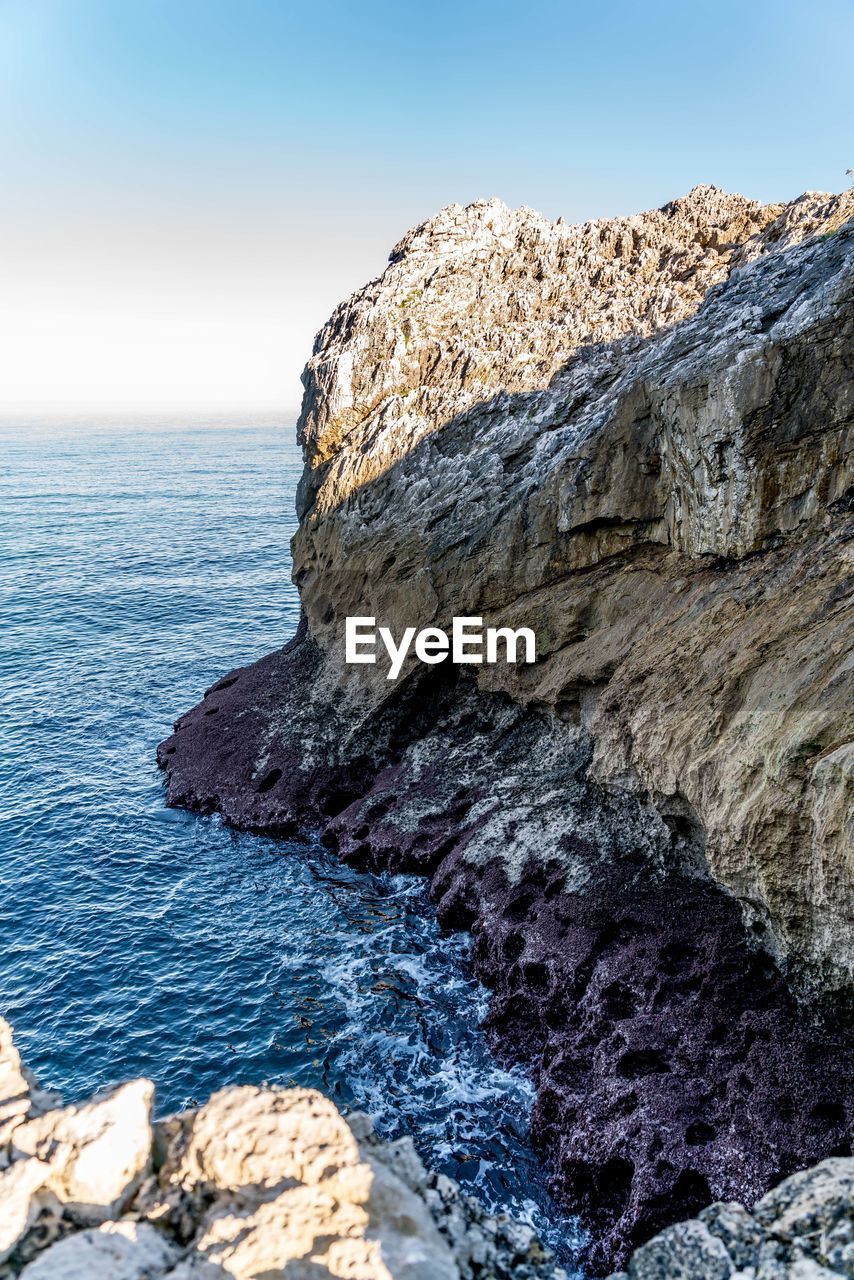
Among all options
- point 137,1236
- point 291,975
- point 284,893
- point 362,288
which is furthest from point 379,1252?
point 362,288

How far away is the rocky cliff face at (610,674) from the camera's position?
19.5 m

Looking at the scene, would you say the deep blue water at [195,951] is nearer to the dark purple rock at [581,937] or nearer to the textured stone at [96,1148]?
the dark purple rock at [581,937]

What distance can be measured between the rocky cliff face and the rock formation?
29.6 ft

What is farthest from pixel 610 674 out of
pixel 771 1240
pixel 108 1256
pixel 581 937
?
pixel 108 1256

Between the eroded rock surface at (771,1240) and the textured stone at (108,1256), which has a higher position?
the textured stone at (108,1256)

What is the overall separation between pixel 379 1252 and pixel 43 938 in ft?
77.8

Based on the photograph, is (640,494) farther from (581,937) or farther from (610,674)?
(581,937)

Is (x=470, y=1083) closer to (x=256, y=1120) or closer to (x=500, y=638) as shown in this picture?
(x=256, y=1120)

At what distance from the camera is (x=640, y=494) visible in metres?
28.6

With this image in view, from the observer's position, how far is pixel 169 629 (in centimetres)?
6350

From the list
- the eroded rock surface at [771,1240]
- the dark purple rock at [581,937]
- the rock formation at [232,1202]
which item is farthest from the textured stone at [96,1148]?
the dark purple rock at [581,937]

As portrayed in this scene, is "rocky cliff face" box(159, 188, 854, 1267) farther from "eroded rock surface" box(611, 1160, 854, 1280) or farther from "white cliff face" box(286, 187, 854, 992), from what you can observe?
"eroded rock surface" box(611, 1160, 854, 1280)

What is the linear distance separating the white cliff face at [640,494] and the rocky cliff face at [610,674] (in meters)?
0.11

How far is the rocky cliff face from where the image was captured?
19.5 m
